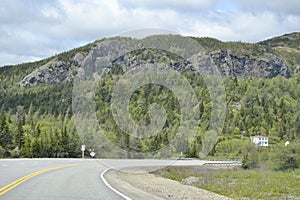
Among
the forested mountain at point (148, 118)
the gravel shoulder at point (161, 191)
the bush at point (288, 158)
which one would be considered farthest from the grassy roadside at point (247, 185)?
the bush at point (288, 158)

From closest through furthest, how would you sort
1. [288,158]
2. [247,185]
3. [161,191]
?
[161,191] < [247,185] < [288,158]

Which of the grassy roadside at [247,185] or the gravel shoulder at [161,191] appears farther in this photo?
the grassy roadside at [247,185]

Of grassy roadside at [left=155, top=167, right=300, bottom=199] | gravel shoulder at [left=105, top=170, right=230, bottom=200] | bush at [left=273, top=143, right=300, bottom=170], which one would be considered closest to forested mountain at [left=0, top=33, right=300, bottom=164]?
gravel shoulder at [left=105, top=170, right=230, bottom=200]

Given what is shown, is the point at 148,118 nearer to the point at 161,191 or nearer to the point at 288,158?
the point at 161,191

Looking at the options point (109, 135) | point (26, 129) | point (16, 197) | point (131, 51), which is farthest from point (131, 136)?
point (26, 129)

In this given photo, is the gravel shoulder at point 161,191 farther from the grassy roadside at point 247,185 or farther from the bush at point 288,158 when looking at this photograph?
the bush at point 288,158

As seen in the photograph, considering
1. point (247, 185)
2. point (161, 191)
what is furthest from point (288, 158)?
point (161, 191)

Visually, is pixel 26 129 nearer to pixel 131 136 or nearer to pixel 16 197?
pixel 131 136

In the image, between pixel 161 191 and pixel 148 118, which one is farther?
pixel 148 118

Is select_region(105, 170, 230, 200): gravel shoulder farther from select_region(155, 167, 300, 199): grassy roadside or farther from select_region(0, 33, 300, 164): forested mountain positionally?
select_region(0, 33, 300, 164): forested mountain

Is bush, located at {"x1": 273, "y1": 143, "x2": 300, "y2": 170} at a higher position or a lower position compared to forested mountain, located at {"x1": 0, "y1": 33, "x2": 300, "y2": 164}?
lower

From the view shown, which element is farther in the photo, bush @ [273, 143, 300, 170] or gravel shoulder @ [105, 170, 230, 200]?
bush @ [273, 143, 300, 170]

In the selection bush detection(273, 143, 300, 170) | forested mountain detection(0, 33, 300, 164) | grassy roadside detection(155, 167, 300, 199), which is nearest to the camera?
grassy roadside detection(155, 167, 300, 199)

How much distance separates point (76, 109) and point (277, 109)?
152 meters
